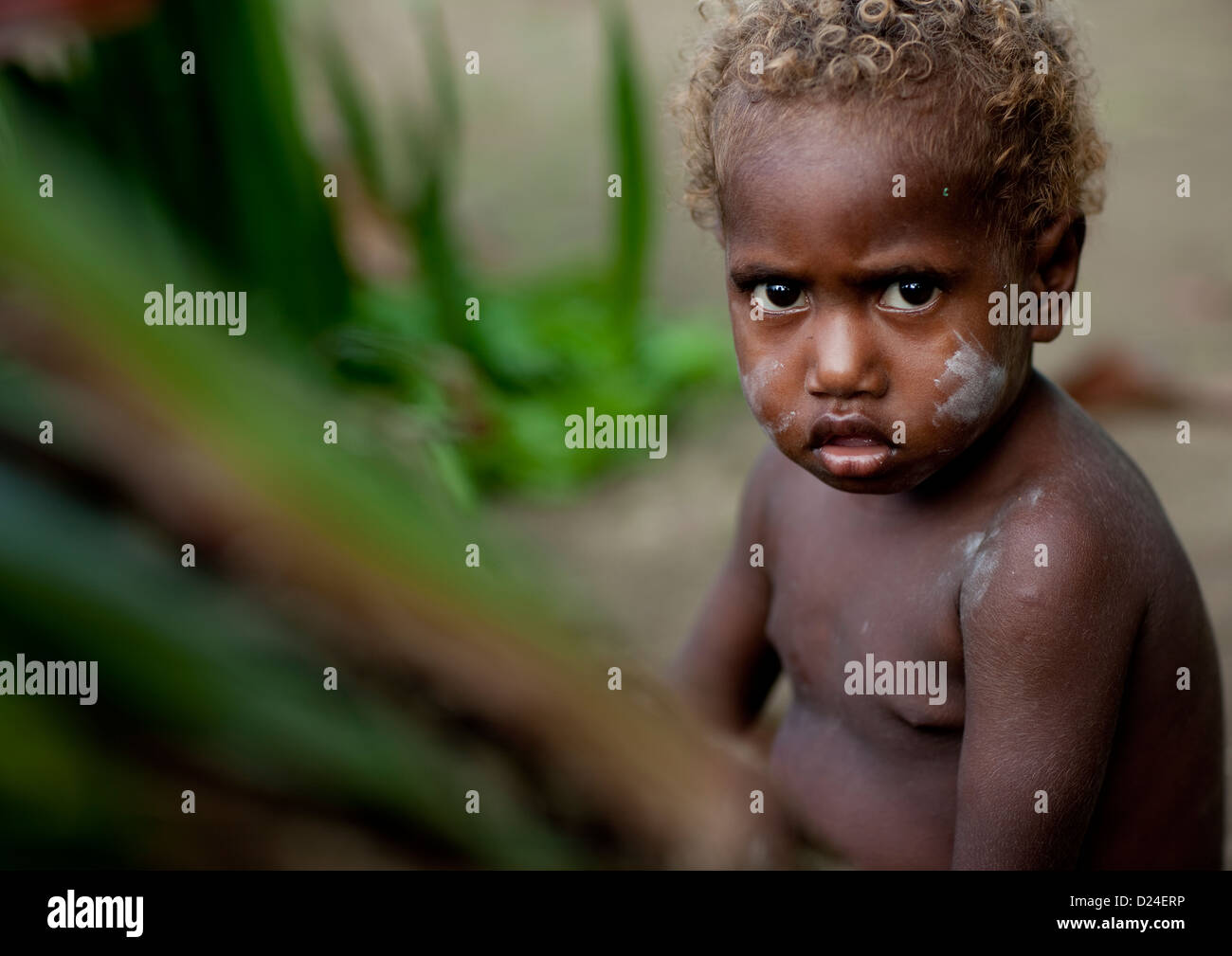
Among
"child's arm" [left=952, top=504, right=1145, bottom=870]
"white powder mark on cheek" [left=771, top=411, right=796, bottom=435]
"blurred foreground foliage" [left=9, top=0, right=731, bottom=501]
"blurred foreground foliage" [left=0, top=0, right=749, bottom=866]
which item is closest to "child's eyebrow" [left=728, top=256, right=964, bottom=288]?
"white powder mark on cheek" [left=771, top=411, right=796, bottom=435]

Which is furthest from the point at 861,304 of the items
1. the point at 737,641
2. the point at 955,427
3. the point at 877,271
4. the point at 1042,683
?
the point at 737,641

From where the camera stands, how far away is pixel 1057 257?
51.6 inches

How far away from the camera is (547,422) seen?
11.3ft

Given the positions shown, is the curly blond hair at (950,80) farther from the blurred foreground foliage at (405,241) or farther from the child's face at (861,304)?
the blurred foreground foliage at (405,241)

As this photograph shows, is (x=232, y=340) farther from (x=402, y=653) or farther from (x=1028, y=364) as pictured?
(x=1028, y=364)

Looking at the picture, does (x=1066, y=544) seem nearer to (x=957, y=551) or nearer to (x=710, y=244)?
(x=957, y=551)

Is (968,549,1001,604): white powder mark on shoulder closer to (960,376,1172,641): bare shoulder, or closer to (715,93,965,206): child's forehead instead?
(960,376,1172,641): bare shoulder

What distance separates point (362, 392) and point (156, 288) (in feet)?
6.82

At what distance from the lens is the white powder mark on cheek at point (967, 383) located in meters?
1.20

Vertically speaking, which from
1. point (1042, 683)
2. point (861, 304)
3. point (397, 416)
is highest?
point (397, 416)

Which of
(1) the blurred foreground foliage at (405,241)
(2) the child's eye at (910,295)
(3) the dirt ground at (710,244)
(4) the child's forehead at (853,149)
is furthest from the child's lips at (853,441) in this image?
(1) the blurred foreground foliage at (405,241)

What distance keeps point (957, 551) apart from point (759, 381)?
0.89 feet
